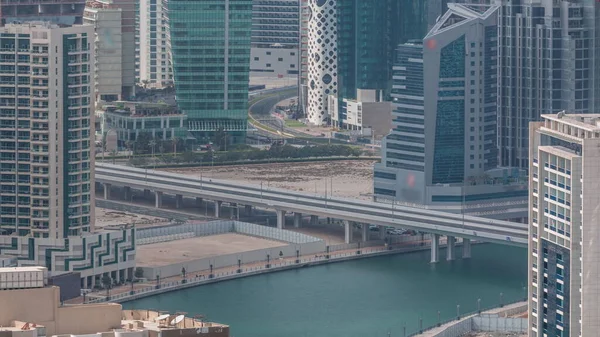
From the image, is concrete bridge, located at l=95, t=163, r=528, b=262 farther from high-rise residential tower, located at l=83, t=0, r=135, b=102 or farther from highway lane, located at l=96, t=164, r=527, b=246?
high-rise residential tower, located at l=83, t=0, r=135, b=102

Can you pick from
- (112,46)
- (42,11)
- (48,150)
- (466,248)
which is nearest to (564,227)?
(48,150)

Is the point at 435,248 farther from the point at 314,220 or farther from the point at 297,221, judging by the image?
the point at 314,220

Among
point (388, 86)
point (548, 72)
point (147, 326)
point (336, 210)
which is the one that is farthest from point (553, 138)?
point (388, 86)

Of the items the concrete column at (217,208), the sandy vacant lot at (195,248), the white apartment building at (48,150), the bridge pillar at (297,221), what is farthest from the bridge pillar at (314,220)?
the white apartment building at (48,150)

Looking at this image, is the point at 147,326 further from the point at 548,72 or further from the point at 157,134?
the point at 157,134

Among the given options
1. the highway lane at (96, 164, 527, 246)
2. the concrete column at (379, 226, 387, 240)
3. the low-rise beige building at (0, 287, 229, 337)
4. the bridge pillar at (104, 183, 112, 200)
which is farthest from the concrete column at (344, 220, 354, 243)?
the low-rise beige building at (0, 287, 229, 337)
